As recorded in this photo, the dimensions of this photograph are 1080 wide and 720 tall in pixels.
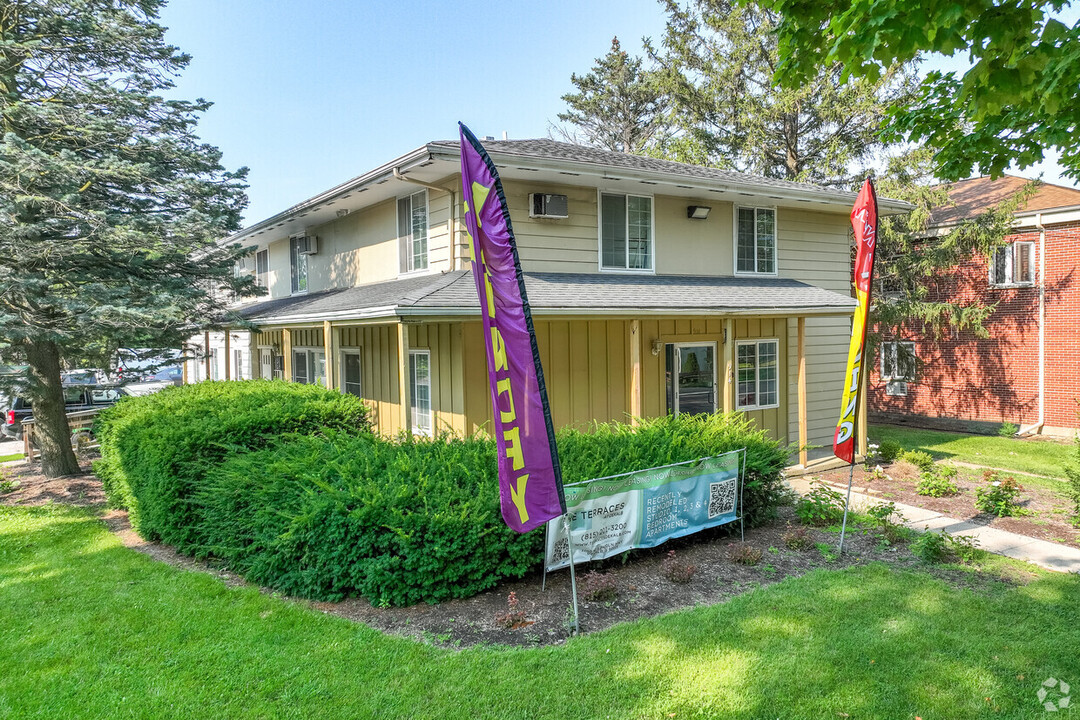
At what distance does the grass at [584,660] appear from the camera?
3705mm

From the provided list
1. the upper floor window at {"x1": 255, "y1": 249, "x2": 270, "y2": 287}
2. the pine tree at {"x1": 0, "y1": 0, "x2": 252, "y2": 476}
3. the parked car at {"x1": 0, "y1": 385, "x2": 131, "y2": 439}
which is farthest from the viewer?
the upper floor window at {"x1": 255, "y1": 249, "x2": 270, "y2": 287}

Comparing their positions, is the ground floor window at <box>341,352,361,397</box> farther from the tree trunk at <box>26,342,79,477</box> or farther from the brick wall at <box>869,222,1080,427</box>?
the brick wall at <box>869,222,1080,427</box>

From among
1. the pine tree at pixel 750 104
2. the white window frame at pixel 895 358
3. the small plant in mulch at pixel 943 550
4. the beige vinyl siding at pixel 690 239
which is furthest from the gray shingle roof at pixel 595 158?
the pine tree at pixel 750 104

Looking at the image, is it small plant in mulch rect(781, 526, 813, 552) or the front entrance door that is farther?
the front entrance door

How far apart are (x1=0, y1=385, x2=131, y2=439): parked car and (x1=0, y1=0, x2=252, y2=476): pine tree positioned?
4.82ft

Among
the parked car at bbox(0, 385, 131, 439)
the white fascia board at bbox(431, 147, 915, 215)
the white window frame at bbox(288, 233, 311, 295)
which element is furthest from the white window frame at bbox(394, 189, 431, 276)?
the parked car at bbox(0, 385, 131, 439)

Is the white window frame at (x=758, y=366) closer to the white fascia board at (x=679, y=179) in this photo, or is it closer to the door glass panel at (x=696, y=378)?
the door glass panel at (x=696, y=378)

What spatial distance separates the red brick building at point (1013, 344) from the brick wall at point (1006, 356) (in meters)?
0.02

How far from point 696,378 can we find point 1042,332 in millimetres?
10244

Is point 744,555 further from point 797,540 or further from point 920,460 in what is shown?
point 920,460

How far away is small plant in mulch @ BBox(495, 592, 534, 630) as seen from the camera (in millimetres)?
4766

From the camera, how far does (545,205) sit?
395 inches

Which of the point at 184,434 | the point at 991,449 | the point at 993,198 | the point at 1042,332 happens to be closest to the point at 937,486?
the point at 991,449

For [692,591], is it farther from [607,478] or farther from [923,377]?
[923,377]
